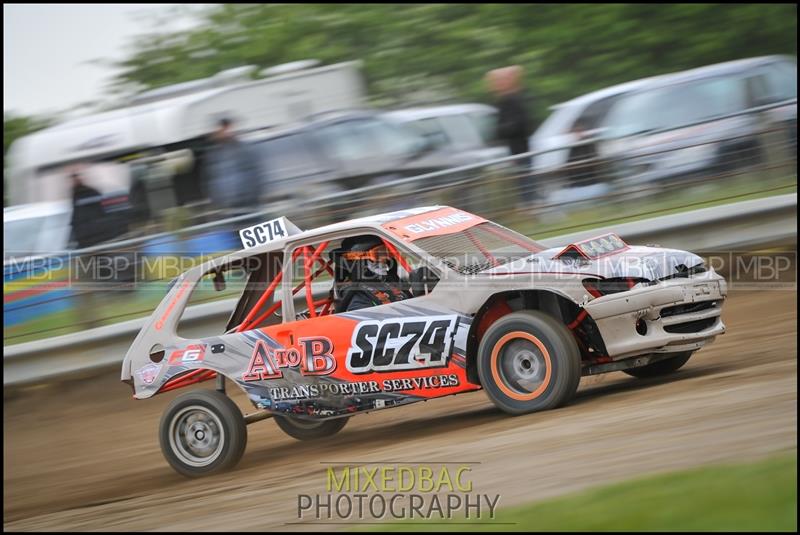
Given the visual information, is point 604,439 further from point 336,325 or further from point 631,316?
point 336,325

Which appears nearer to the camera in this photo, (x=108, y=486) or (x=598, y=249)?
(x=598, y=249)

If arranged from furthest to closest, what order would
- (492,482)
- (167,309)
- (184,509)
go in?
1. (167,309)
2. (184,509)
3. (492,482)

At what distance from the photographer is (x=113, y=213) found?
38.3 ft

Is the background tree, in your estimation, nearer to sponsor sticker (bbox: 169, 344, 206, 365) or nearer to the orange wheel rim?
sponsor sticker (bbox: 169, 344, 206, 365)

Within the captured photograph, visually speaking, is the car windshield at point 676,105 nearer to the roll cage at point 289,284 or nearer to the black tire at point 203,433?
the roll cage at point 289,284

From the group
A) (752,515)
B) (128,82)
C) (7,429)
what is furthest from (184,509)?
(128,82)

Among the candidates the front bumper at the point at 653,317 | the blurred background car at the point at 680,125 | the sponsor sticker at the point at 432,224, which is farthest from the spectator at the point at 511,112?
the front bumper at the point at 653,317

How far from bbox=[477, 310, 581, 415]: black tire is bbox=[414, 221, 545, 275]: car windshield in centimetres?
→ 56

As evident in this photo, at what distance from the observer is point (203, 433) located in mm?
7781

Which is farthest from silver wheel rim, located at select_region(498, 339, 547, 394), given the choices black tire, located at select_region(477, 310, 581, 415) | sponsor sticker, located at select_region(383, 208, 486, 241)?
sponsor sticker, located at select_region(383, 208, 486, 241)

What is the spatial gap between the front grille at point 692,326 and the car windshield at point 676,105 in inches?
189

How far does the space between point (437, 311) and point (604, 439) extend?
1577 millimetres

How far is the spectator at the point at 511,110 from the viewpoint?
437 inches

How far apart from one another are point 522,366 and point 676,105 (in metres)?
5.73
